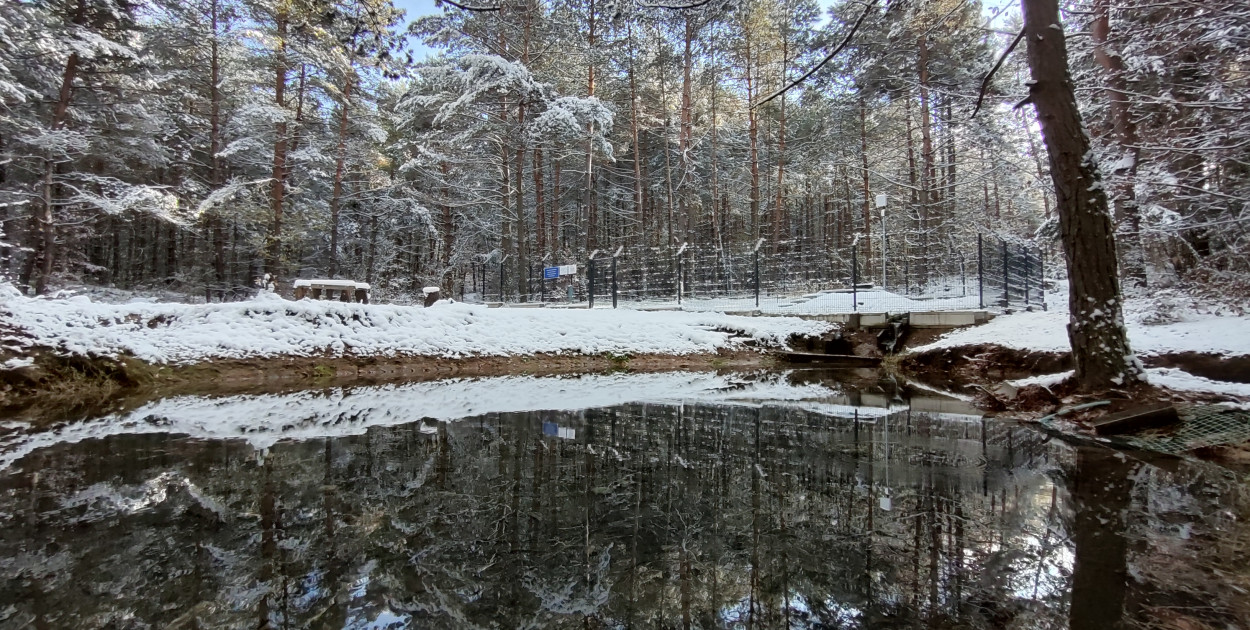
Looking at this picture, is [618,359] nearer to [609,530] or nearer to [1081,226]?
[1081,226]

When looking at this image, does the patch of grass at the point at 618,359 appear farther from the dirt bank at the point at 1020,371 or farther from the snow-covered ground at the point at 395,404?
the dirt bank at the point at 1020,371

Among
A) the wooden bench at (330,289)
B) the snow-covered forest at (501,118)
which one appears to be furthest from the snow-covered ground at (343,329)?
the snow-covered forest at (501,118)

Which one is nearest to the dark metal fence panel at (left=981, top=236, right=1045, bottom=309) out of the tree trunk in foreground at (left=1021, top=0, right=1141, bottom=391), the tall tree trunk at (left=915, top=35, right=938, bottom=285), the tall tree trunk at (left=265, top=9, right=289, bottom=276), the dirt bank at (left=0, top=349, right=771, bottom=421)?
the tall tree trunk at (left=915, top=35, right=938, bottom=285)

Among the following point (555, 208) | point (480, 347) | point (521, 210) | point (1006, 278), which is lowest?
point (480, 347)

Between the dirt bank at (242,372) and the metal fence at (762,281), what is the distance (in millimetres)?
3881

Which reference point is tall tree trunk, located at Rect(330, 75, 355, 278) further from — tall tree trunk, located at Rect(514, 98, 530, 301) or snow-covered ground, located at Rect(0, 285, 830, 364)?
snow-covered ground, located at Rect(0, 285, 830, 364)

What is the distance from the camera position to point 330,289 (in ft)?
41.8

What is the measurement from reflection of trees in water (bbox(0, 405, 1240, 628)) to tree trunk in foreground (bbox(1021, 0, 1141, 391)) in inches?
73.3

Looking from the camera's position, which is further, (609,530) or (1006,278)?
(1006,278)

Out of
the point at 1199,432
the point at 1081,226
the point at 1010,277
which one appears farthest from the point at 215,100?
the point at 1010,277

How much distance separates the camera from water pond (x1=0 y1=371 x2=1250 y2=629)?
5.54 ft

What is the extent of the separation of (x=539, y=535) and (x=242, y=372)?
26.9 ft

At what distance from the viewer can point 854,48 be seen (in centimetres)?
1479

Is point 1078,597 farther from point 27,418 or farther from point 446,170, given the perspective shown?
point 446,170
